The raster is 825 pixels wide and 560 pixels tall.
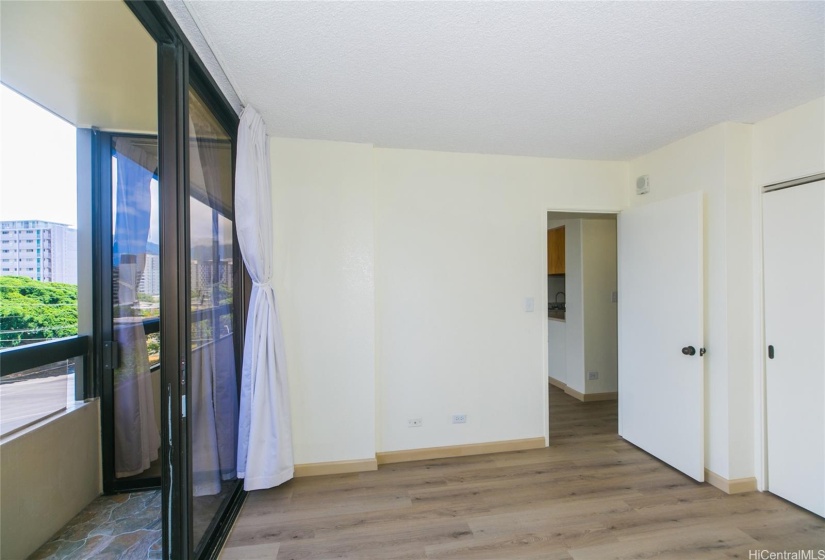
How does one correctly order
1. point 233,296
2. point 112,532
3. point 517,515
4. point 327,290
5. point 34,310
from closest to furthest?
point 34,310 < point 112,532 < point 517,515 < point 233,296 < point 327,290

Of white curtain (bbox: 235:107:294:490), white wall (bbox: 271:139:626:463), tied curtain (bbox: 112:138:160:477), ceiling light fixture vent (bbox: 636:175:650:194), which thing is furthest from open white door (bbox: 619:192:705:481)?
tied curtain (bbox: 112:138:160:477)

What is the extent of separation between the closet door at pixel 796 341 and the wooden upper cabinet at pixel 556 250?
2.61 meters

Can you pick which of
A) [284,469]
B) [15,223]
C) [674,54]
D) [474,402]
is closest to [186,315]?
[15,223]

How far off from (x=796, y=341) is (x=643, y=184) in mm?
1604

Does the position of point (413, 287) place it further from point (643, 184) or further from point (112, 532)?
point (112, 532)

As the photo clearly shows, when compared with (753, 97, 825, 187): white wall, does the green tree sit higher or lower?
lower

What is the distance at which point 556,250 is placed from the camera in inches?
202

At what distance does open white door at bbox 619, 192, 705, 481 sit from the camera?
253 cm

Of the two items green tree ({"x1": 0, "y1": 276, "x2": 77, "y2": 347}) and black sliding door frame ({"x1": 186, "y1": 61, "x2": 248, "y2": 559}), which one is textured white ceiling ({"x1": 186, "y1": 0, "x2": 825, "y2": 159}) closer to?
black sliding door frame ({"x1": 186, "y1": 61, "x2": 248, "y2": 559})

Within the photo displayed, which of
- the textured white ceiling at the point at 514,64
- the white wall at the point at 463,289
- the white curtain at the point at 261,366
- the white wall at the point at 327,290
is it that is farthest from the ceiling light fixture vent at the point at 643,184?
the white curtain at the point at 261,366

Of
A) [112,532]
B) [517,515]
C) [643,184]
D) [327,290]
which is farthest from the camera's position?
[643,184]

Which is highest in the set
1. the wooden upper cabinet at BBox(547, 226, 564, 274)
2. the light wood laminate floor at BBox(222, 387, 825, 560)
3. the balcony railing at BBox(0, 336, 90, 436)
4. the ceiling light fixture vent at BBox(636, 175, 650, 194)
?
the ceiling light fixture vent at BBox(636, 175, 650, 194)

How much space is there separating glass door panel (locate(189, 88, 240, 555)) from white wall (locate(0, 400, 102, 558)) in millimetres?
728

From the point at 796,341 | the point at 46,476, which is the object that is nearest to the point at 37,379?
the point at 46,476
